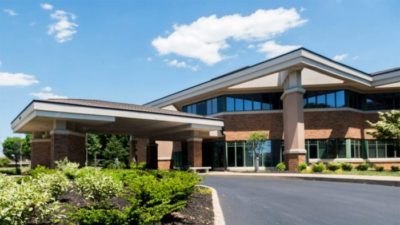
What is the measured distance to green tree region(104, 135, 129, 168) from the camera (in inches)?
2655

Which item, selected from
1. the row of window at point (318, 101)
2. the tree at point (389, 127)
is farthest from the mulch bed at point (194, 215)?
the row of window at point (318, 101)

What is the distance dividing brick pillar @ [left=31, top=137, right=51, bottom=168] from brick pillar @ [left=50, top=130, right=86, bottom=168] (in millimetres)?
9756

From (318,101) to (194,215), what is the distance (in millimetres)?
31033

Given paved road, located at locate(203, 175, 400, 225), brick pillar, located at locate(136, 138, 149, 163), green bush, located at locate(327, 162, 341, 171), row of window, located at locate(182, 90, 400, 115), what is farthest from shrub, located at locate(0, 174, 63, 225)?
brick pillar, located at locate(136, 138, 149, 163)

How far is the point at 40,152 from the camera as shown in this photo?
118 feet

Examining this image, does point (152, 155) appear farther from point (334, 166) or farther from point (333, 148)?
point (334, 166)

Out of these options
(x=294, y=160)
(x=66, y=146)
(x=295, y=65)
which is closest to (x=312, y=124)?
(x=294, y=160)

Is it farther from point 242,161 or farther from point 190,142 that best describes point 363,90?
point 190,142

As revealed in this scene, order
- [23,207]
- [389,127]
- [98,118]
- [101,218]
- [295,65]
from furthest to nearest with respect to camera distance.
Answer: [295,65] < [389,127] < [98,118] < [101,218] < [23,207]

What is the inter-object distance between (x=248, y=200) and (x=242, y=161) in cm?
2591

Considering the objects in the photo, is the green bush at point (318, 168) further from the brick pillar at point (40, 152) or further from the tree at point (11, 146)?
the tree at point (11, 146)

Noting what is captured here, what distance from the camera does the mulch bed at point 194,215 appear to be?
8578 mm

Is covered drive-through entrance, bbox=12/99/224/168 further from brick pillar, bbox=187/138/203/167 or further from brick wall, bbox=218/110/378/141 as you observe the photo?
brick wall, bbox=218/110/378/141

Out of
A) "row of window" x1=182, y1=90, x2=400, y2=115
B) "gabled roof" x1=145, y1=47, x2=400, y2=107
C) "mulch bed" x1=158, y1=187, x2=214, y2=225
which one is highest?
"gabled roof" x1=145, y1=47, x2=400, y2=107
